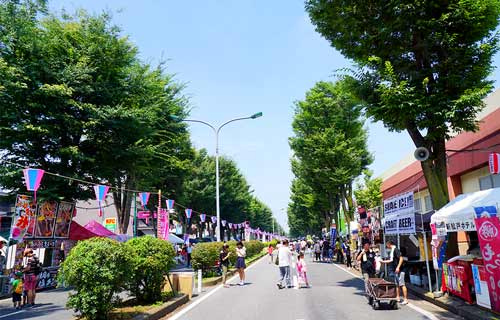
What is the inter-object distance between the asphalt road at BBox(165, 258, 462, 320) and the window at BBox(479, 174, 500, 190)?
8424 millimetres

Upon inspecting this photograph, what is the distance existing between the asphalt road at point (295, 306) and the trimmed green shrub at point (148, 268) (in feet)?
3.04

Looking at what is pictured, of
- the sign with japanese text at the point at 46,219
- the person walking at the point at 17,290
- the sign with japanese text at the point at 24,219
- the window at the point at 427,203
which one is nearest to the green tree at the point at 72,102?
the sign with japanese text at the point at 46,219

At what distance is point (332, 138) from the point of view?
92.2 feet

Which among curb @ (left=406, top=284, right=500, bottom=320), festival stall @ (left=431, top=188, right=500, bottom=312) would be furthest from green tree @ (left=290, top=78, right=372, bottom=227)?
curb @ (left=406, top=284, right=500, bottom=320)

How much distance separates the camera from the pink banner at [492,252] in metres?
7.86

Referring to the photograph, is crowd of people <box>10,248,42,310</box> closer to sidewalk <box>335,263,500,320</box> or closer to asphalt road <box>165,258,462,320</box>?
asphalt road <box>165,258,462,320</box>

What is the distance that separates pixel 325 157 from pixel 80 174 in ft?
54.9

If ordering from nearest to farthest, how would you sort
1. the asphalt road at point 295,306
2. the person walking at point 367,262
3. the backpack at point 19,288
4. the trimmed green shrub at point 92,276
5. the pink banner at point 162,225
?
the trimmed green shrub at point 92,276
the asphalt road at point 295,306
the person walking at point 367,262
the backpack at point 19,288
the pink banner at point 162,225

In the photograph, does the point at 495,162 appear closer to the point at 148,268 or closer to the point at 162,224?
the point at 148,268

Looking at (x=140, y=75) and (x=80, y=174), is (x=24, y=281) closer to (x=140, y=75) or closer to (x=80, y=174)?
(x=80, y=174)

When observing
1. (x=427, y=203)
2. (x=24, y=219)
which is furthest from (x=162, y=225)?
(x=427, y=203)

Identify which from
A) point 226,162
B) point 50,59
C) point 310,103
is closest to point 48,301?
point 50,59

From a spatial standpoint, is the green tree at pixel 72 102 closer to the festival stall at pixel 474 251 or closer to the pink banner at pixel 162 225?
the pink banner at pixel 162 225

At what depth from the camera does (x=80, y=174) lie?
744 inches
